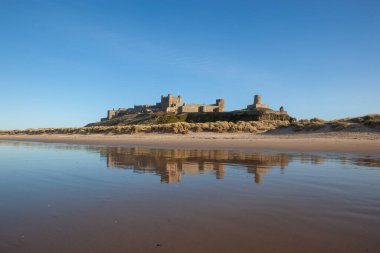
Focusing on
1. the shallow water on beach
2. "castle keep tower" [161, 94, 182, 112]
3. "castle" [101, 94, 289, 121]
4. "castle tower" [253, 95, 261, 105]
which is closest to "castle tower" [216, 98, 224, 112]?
"castle" [101, 94, 289, 121]

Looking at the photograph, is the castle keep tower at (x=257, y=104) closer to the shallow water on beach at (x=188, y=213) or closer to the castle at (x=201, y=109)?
the castle at (x=201, y=109)

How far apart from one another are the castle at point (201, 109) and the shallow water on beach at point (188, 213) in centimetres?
4209

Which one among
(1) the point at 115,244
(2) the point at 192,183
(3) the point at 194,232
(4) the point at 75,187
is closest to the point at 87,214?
(1) the point at 115,244

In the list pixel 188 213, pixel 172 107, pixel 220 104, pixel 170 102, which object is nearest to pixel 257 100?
pixel 220 104

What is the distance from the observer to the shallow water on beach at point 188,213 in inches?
88.7

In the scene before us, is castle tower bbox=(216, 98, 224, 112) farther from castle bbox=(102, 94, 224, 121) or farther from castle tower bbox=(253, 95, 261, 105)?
castle tower bbox=(253, 95, 261, 105)

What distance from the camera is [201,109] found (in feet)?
214

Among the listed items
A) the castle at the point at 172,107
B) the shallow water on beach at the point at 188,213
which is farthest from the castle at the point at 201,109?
the shallow water on beach at the point at 188,213

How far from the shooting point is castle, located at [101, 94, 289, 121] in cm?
4788

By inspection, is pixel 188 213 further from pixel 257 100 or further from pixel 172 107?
pixel 172 107

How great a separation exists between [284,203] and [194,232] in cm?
144

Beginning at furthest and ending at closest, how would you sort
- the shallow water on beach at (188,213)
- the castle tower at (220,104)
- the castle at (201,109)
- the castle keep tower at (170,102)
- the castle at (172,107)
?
the castle keep tower at (170,102) < the castle tower at (220,104) < the castle at (172,107) < the castle at (201,109) < the shallow water on beach at (188,213)

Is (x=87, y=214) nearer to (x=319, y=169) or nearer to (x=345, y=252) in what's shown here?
(x=345, y=252)

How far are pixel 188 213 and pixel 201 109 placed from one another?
6249cm
